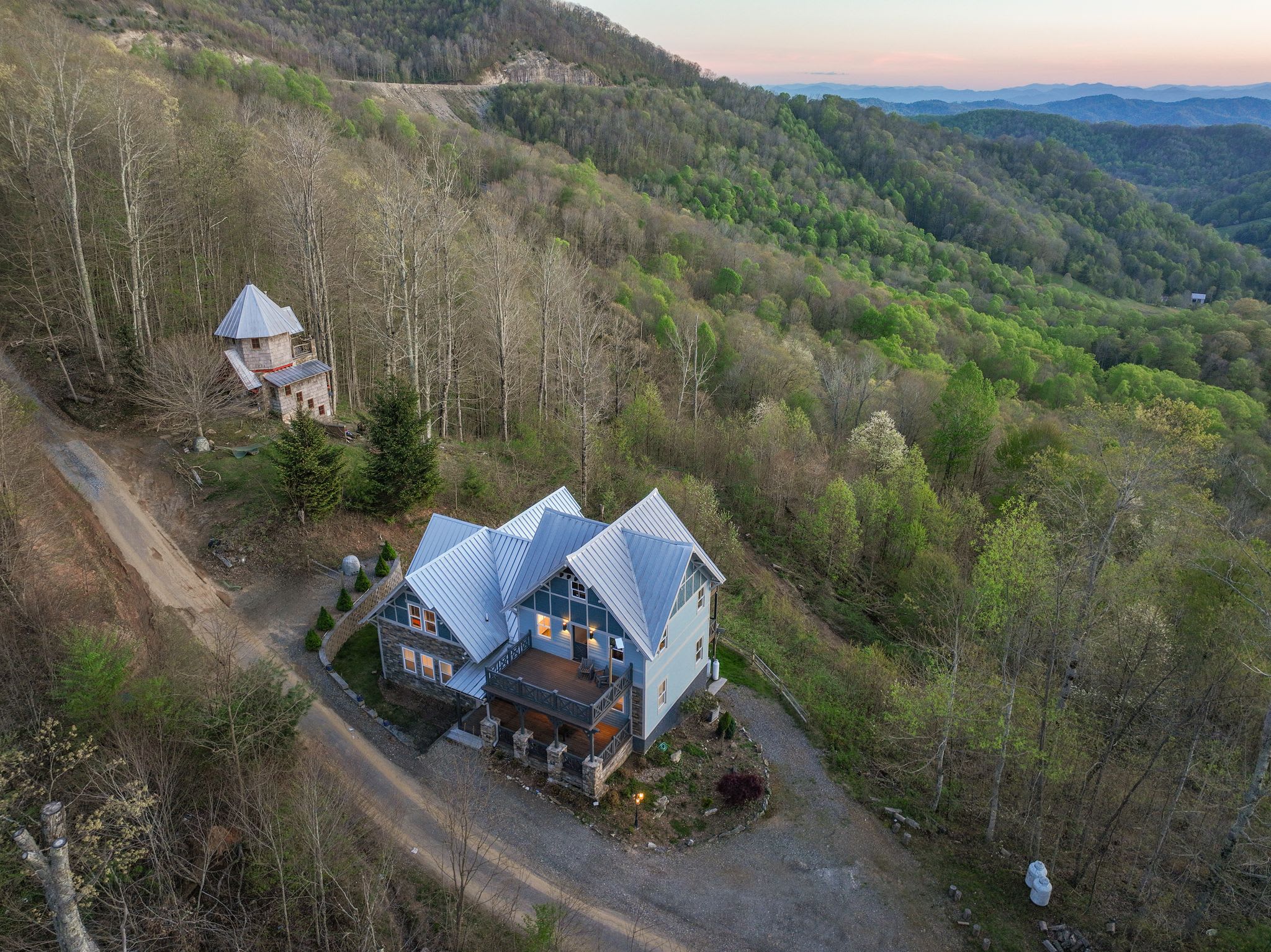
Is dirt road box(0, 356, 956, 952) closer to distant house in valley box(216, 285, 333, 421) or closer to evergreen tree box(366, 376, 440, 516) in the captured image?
evergreen tree box(366, 376, 440, 516)

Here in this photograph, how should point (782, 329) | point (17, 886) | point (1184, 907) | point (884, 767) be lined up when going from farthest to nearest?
point (782, 329)
point (884, 767)
point (1184, 907)
point (17, 886)

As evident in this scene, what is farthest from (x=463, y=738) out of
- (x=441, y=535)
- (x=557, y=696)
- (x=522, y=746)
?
(x=441, y=535)

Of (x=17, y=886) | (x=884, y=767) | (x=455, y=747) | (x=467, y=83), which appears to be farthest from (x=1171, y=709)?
(x=467, y=83)

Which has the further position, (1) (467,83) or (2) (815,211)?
(1) (467,83)

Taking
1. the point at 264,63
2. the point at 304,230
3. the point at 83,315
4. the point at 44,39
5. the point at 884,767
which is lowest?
the point at 884,767

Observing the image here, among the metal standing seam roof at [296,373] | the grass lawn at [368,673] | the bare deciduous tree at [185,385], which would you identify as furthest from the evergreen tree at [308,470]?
the metal standing seam roof at [296,373]

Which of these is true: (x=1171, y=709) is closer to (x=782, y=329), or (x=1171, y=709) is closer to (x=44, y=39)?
(x=782, y=329)

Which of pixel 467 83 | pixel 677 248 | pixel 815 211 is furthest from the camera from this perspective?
pixel 467 83

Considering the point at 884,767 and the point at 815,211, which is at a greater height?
the point at 815,211
